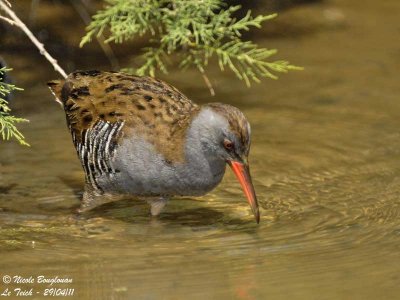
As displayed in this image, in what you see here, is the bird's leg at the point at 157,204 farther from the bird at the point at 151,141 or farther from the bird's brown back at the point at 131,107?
the bird's brown back at the point at 131,107

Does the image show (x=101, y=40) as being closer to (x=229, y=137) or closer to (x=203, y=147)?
(x=203, y=147)

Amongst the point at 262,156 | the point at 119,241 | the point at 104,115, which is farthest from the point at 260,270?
the point at 262,156

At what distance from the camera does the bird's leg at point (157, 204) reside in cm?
654

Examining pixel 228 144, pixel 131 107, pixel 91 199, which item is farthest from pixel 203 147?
pixel 91 199

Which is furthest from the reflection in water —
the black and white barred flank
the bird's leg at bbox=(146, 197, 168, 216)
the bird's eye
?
the bird's eye

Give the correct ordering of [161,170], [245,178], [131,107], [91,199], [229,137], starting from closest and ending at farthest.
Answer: [229,137], [245,178], [161,170], [131,107], [91,199]

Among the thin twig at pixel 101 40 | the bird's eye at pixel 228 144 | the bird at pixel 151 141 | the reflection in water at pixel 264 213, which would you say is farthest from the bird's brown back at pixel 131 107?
the thin twig at pixel 101 40

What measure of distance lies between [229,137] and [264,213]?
0.83 metres

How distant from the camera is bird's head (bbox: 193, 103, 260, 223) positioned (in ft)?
19.5

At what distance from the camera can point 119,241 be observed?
6195 mm

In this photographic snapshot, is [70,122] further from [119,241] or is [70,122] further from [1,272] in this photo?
[1,272]

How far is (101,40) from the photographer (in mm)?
9953

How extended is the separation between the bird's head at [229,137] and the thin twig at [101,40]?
10.9 ft

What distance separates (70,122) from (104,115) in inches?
13.6
